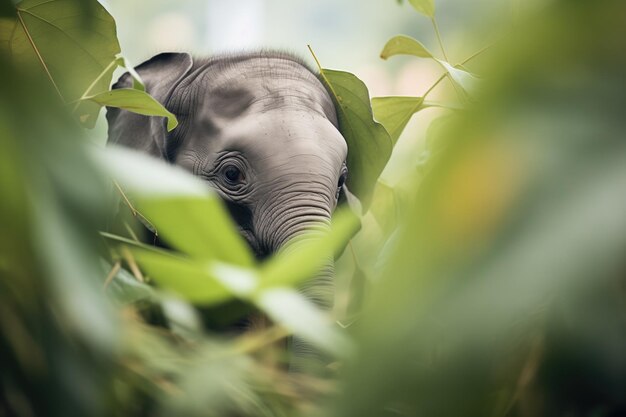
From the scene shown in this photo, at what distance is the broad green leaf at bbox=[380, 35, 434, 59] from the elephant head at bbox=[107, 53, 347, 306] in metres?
0.28

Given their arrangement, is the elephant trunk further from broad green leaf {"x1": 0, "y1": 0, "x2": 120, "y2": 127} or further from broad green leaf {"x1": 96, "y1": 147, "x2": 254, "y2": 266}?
broad green leaf {"x1": 96, "y1": 147, "x2": 254, "y2": 266}

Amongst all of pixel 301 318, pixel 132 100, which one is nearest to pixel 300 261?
pixel 301 318

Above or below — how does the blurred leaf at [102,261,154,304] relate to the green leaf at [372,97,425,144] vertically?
below

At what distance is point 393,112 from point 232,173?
37cm

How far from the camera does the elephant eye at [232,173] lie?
3.09 feet

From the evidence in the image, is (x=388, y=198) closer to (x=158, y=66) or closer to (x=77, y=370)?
(x=158, y=66)

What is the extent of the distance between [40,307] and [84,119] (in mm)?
422

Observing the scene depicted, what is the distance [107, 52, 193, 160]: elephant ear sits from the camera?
96 centimetres

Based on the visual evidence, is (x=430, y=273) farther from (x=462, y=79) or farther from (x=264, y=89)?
(x=264, y=89)

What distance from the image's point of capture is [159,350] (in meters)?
0.22

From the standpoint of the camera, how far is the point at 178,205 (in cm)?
19

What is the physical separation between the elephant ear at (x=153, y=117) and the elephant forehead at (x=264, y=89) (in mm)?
50

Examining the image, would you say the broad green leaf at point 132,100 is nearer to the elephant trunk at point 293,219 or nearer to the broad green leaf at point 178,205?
the broad green leaf at point 178,205

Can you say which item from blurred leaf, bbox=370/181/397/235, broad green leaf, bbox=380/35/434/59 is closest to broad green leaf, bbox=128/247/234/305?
broad green leaf, bbox=380/35/434/59
